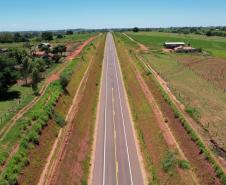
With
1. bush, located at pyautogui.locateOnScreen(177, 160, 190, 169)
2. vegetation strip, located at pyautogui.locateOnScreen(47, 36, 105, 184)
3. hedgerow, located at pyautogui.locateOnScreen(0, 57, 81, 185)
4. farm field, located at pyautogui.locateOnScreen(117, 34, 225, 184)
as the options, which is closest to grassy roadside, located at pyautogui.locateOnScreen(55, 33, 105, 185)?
vegetation strip, located at pyautogui.locateOnScreen(47, 36, 105, 184)

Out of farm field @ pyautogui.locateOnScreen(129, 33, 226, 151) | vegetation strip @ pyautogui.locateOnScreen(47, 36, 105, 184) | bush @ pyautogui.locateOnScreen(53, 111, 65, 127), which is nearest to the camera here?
vegetation strip @ pyautogui.locateOnScreen(47, 36, 105, 184)

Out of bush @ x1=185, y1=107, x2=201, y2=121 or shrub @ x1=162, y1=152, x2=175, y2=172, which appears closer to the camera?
shrub @ x1=162, y1=152, x2=175, y2=172

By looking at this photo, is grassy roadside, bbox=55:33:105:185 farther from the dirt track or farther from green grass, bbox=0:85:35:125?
green grass, bbox=0:85:35:125

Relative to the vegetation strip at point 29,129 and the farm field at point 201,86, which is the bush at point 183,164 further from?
the vegetation strip at point 29,129

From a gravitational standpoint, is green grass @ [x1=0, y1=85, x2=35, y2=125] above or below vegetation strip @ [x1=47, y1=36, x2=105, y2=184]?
above

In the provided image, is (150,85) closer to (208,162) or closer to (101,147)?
(101,147)

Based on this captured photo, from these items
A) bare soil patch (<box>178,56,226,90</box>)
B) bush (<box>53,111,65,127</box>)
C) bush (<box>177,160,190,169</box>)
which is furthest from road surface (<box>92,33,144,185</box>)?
bare soil patch (<box>178,56,226,90</box>)

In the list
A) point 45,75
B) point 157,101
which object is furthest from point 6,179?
point 45,75

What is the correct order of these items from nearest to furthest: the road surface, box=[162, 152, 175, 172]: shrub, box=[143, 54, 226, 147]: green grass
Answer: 1. the road surface
2. box=[162, 152, 175, 172]: shrub
3. box=[143, 54, 226, 147]: green grass

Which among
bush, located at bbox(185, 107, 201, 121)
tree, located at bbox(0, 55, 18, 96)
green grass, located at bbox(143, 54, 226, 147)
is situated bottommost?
green grass, located at bbox(143, 54, 226, 147)
